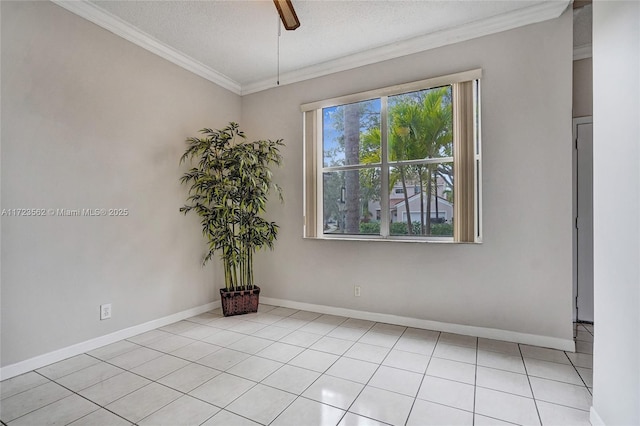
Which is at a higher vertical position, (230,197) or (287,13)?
(287,13)

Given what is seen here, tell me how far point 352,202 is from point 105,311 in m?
2.59

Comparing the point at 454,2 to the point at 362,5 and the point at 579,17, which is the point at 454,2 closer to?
the point at 362,5

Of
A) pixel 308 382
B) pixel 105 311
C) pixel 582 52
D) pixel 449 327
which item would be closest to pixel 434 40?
pixel 582 52

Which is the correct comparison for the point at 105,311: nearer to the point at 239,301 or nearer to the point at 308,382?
the point at 239,301

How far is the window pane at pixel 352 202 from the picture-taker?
133 inches

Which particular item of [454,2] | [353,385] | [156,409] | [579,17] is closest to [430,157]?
[454,2]

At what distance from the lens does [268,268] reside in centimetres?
397

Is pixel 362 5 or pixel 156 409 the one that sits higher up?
pixel 362 5

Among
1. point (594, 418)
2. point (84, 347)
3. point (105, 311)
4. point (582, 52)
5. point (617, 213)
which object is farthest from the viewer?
point (582, 52)

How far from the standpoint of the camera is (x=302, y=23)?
2.75m

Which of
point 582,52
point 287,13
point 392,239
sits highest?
point 582,52

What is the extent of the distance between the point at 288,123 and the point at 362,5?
63.7 inches

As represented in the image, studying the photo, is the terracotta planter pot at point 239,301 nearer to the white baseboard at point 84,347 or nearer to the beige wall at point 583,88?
the white baseboard at point 84,347

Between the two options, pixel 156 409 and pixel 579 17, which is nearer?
pixel 156 409
